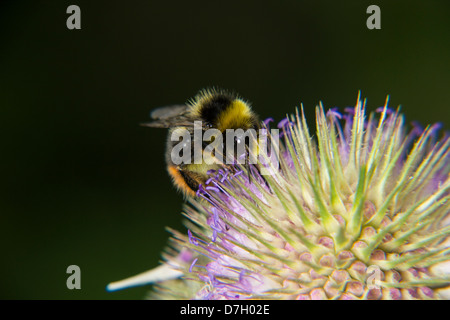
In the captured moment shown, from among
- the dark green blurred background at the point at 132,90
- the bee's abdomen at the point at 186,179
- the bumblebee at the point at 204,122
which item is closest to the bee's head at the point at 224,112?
the bumblebee at the point at 204,122

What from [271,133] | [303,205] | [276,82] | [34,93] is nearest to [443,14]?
[276,82]

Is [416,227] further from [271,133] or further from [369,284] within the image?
[271,133]

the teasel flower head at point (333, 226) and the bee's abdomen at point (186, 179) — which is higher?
the bee's abdomen at point (186, 179)

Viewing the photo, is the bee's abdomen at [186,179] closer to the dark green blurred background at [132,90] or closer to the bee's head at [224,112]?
the bee's head at [224,112]

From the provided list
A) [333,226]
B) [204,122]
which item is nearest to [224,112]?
[204,122]

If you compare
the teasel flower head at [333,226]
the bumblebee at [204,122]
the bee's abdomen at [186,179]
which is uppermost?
the bumblebee at [204,122]

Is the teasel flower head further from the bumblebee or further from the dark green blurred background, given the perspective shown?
the dark green blurred background
